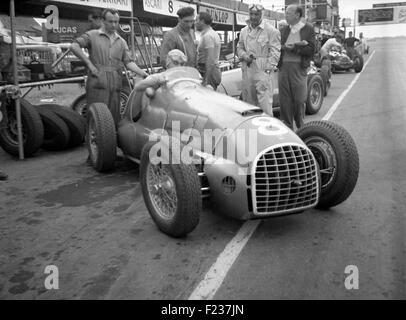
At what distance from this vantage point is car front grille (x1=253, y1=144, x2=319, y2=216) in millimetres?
3264

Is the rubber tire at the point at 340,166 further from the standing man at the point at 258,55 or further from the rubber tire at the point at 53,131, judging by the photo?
the rubber tire at the point at 53,131

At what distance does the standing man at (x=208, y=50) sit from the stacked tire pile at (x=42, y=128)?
6.61 feet

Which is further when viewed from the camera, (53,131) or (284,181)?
(53,131)

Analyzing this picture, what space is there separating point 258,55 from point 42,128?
10.3 ft

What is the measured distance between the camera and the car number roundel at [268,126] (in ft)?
11.6

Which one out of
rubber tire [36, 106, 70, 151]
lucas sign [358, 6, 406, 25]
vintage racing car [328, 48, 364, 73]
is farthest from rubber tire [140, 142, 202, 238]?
lucas sign [358, 6, 406, 25]

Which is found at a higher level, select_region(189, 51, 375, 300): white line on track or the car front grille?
the car front grille

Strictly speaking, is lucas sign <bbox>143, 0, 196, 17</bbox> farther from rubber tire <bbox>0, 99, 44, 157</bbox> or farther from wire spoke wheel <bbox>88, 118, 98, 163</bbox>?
wire spoke wheel <bbox>88, 118, 98, 163</bbox>

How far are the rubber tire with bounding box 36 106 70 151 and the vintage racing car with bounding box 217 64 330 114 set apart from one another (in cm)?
293

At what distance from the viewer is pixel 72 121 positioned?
657 cm

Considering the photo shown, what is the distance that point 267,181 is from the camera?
3260mm

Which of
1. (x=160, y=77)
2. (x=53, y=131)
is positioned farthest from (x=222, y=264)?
(x=53, y=131)

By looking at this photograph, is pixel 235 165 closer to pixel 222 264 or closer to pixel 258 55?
pixel 222 264
